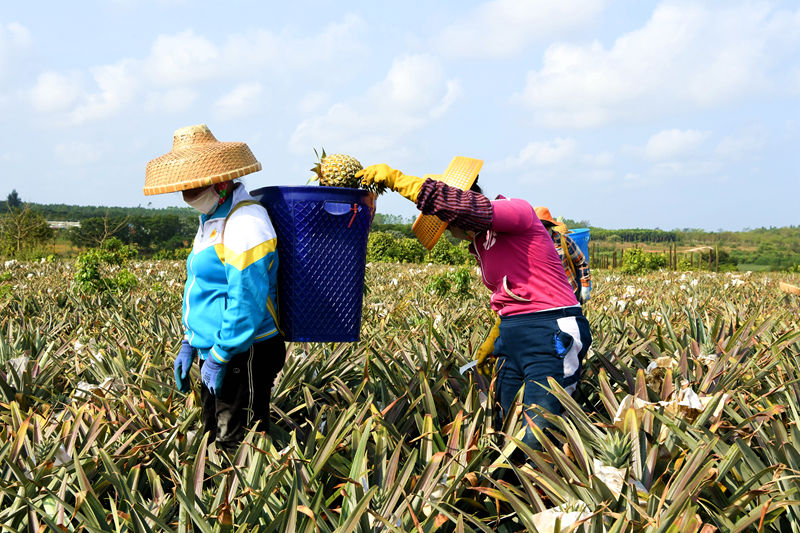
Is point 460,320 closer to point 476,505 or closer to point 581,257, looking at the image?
point 581,257

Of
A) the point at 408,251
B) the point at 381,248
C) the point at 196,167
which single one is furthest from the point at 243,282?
the point at 408,251

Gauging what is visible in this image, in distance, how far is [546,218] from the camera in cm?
408

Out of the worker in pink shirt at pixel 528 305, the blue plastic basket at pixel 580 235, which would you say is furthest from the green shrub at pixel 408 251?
the worker in pink shirt at pixel 528 305

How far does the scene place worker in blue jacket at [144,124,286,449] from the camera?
235cm

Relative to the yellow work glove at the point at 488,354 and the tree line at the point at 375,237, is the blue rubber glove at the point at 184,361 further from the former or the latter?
the tree line at the point at 375,237

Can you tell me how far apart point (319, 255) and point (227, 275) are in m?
0.39

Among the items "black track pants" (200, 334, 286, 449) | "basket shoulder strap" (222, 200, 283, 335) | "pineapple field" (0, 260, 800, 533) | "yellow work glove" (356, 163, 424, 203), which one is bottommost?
"pineapple field" (0, 260, 800, 533)

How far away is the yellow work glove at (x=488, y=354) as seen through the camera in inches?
127

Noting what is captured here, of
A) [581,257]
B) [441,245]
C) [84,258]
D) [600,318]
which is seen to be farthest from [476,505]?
[441,245]

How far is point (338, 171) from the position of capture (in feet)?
8.55

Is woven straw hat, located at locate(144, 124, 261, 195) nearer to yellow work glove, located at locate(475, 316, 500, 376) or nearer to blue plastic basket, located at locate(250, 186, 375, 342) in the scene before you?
blue plastic basket, located at locate(250, 186, 375, 342)

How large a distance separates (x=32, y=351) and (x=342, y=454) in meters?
2.86

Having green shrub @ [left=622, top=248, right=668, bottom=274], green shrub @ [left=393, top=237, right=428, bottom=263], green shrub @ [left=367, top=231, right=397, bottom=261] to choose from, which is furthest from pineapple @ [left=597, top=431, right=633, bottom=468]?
green shrub @ [left=393, top=237, right=428, bottom=263]

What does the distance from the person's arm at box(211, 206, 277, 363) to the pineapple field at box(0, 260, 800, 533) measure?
477 mm
